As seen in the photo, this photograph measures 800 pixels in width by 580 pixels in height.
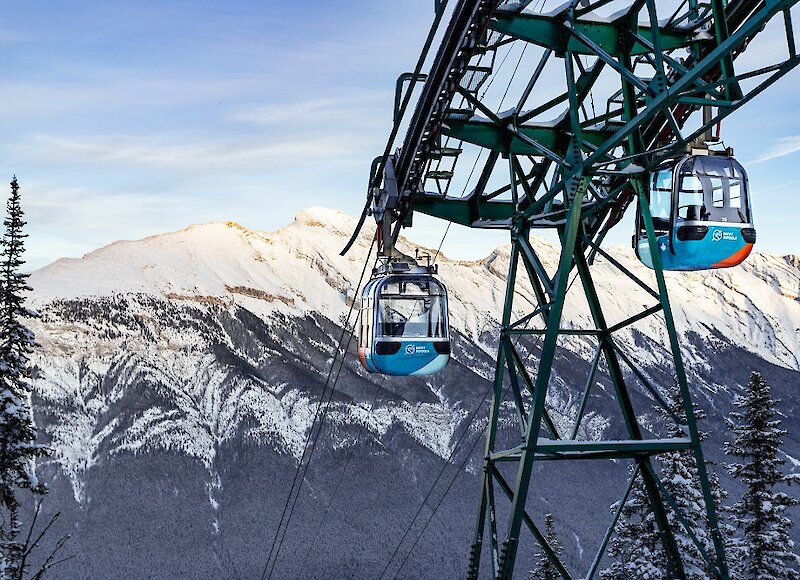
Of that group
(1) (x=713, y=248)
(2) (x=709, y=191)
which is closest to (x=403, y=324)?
(1) (x=713, y=248)

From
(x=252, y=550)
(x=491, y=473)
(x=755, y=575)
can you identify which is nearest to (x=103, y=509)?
(x=252, y=550)

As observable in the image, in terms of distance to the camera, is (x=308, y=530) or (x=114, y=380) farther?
(x=114, y=380)

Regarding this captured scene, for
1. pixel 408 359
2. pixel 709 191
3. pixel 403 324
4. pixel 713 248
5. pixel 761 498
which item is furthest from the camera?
pixel 761 498

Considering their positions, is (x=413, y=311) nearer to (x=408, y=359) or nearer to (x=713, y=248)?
(x=408, y=359)

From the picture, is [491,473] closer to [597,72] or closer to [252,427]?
[597,72]

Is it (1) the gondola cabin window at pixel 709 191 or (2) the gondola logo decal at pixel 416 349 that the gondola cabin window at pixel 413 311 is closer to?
(2) the gondola logo decal at pixel 416 349

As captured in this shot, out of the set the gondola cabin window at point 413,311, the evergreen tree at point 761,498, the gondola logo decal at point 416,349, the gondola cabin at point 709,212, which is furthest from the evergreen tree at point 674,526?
the gondola cabin at point 709,212

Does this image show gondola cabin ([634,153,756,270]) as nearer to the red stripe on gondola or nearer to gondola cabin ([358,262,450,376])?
the red stripe on gondola
